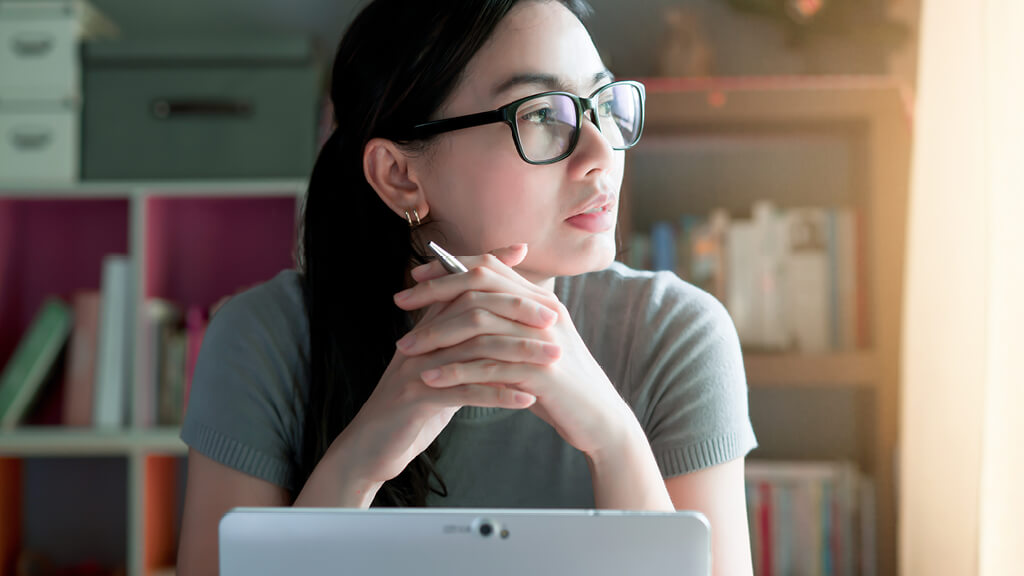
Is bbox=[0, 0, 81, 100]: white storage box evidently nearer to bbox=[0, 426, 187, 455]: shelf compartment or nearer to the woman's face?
bbox=[0, 426, 187, 455]: shelf compartment

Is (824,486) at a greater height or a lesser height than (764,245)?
lesser

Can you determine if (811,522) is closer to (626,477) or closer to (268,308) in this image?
(626,477)

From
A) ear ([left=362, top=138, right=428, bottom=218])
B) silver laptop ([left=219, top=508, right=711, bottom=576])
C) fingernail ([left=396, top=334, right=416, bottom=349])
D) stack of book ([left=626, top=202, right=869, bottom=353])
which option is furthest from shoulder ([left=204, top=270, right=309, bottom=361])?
stack of book ([left=626, top=202, right=869, bottom=353])

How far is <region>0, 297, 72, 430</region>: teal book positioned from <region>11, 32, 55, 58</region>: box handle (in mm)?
589

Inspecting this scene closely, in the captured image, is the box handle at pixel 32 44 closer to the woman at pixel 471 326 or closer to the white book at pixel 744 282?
the woman at pixel 471 326

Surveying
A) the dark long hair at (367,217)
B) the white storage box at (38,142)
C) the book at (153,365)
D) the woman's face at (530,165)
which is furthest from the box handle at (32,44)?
the woman's face at (530,165)

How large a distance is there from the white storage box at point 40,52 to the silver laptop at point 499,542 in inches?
72.6

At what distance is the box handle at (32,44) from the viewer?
204cm

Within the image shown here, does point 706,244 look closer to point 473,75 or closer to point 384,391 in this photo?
point 473,75

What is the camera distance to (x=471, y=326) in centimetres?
78

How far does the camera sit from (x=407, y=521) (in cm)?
56

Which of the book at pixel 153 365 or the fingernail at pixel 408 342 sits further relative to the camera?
the book at pixel 153 365

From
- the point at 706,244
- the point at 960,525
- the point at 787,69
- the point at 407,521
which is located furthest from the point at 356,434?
the point at 787,69

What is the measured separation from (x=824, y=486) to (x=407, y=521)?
1.63 m
